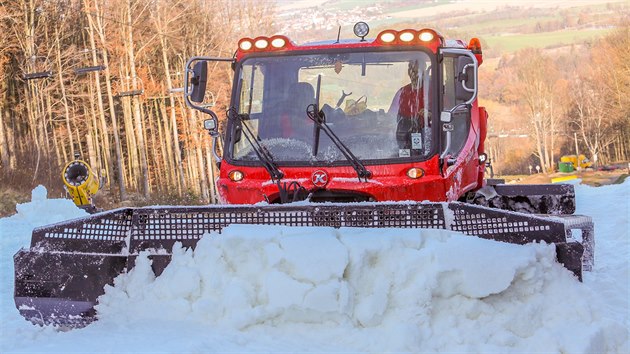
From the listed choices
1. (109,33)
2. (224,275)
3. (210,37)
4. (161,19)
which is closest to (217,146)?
(224,275)

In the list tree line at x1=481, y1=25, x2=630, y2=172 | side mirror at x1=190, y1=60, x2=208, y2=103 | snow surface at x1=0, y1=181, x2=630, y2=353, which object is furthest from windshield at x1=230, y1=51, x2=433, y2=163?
tree line at x1=481, y1=25, x2=630, y2=172

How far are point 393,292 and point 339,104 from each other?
258 cm

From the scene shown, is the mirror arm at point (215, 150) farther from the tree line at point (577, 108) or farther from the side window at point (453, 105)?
the tree line at point (577, 108)

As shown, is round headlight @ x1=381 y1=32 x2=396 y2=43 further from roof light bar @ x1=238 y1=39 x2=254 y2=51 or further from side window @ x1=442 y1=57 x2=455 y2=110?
roof light bar @ x1=238 y1=39 x2=254 y2=51

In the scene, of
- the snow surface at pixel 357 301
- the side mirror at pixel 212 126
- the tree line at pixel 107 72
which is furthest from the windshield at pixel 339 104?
the tree line at pixel 107 72

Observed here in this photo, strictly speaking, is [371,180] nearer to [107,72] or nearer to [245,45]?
[245,45]

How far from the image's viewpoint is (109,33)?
36.4 m

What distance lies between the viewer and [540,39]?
5241 inches

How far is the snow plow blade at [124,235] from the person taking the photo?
17.5 ft

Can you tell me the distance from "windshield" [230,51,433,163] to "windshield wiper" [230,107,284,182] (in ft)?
0.10

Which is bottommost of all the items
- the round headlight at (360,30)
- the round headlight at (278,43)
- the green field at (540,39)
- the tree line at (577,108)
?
the tree line at (577,108)

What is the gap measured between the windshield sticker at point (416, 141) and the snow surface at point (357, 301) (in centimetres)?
192

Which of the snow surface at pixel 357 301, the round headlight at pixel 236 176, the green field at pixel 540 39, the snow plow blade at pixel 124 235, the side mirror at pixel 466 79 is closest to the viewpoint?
the snow surface at pixel 357 301

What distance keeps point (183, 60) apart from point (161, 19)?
11.2 ft
